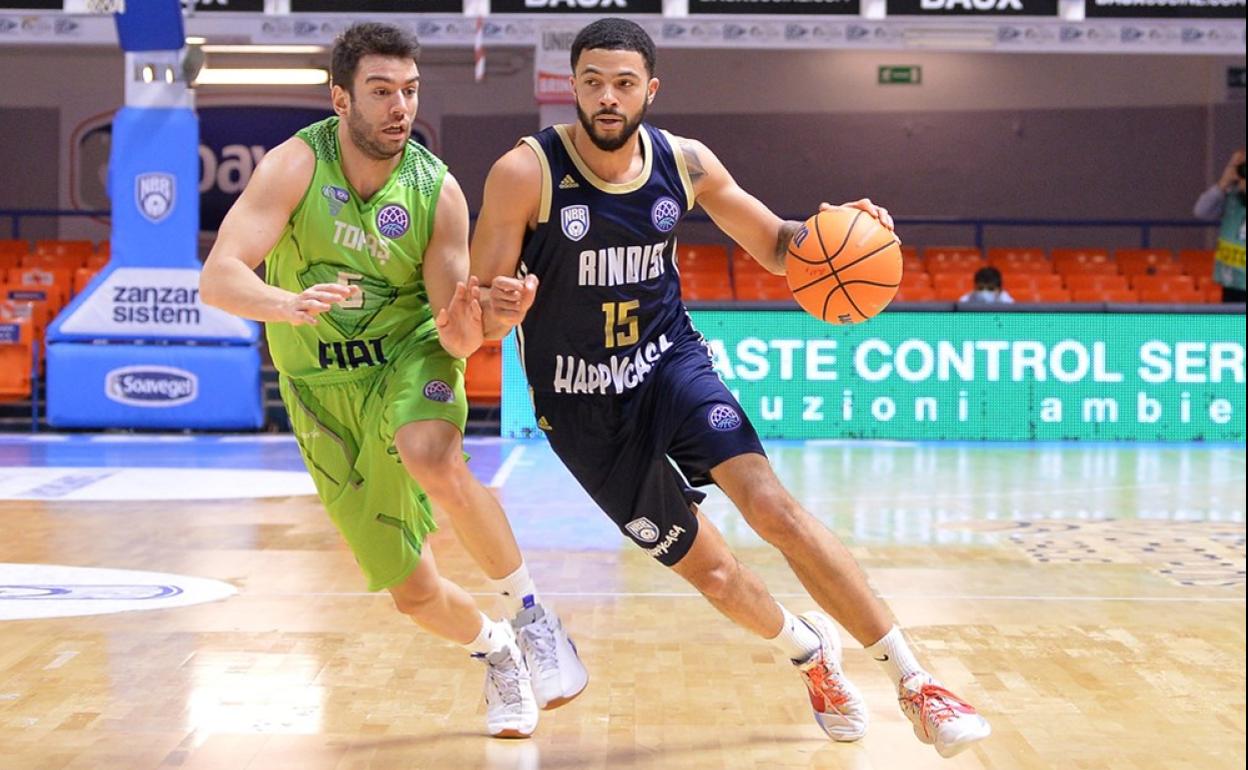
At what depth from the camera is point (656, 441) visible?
14.5 ft

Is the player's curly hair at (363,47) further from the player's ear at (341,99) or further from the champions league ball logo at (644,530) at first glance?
Result: the champions league ball logo at (644,530)

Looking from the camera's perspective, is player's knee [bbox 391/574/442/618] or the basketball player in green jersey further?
player's knee [bbox 391/574/442/618]

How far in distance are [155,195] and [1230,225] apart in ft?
34.5

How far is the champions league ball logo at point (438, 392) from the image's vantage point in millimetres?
4389

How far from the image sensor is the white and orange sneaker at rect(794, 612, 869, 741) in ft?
14.7

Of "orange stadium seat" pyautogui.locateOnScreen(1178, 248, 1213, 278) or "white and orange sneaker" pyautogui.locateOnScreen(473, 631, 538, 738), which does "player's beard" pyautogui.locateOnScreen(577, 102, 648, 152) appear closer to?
"white and orange sneaker" pyautogui.locateOnScreen(473, 631, 538, 738)

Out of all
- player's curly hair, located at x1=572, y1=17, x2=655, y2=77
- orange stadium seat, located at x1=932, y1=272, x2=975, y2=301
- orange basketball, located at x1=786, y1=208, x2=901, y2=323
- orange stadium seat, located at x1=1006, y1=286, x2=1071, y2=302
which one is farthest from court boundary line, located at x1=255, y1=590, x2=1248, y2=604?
orange stadium seat, located at x1=1006, y1=286, x2=1071, y2=302

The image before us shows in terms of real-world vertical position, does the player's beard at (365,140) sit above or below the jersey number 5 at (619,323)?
above

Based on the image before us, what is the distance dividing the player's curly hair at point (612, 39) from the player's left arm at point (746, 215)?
37 cm

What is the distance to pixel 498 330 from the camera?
4.17 m

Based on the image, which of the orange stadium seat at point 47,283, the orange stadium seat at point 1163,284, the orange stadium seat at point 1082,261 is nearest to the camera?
the orange stadium seat at point 47,283

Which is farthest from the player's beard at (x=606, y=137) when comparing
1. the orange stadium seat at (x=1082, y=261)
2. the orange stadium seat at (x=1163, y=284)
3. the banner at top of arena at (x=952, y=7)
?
the orange stadium seat at (x=1082, y=261)

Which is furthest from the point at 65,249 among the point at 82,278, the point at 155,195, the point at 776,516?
the point at 776,516

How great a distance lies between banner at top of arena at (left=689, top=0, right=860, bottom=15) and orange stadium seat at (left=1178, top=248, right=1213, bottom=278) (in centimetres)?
650
